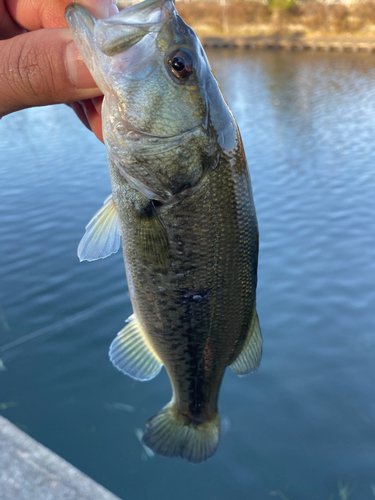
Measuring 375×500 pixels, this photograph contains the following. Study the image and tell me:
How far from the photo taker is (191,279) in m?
1.79

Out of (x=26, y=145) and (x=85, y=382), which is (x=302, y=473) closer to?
(x=85, y=382)

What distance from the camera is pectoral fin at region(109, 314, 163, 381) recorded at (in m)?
2.11

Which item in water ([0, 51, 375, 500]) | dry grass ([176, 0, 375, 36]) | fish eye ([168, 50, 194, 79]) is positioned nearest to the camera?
fish eye ([168, 50, 194, 79])

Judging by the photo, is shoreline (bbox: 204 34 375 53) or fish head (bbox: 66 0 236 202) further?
shoreline (bbox: 204 34 375 53)

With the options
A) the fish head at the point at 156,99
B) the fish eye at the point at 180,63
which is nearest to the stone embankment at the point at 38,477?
the fish head at the point at 156,99

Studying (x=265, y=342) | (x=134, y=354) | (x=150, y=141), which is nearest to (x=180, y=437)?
(x=134, y=354)

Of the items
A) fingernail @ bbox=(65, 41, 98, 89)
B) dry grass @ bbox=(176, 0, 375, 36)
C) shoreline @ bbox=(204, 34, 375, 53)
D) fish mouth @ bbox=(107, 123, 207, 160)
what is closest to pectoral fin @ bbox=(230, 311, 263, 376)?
fish mouth @ bbox=(107, 123, 207, 160)

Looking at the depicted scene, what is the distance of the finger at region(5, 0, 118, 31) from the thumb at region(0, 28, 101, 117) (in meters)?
0.18

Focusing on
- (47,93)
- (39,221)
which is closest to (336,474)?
(47,93)

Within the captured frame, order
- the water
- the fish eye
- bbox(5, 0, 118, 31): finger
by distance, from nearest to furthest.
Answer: the fish eye
bbox(5, 0, 118, 31): finger
the water

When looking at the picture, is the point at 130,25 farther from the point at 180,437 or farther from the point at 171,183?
the point at 180,437

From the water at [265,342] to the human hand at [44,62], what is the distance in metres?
3.50

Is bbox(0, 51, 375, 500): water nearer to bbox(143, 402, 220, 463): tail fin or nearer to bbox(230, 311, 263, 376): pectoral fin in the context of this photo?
bbox(143, 402, 220, 463): tail fin

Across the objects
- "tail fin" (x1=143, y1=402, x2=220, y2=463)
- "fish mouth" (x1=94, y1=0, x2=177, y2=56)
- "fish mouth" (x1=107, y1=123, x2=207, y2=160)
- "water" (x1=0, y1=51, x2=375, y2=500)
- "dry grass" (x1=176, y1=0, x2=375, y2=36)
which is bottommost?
"water" (x1=0, y1=51, x2=375, y2=500)
